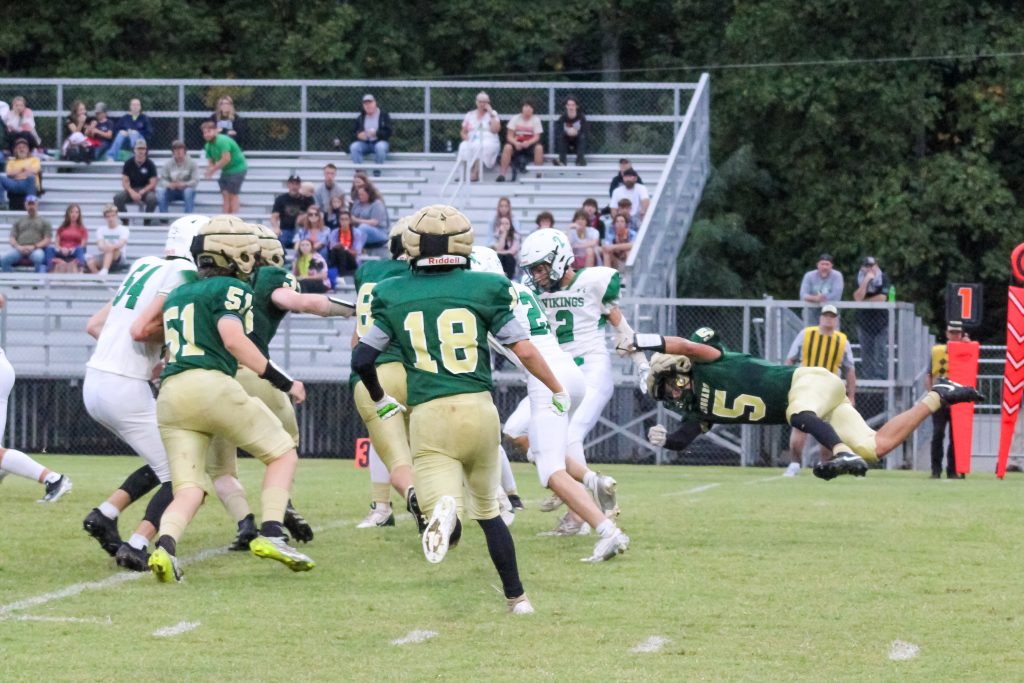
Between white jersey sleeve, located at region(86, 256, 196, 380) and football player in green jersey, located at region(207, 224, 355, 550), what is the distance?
495mm

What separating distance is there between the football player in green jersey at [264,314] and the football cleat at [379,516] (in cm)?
103

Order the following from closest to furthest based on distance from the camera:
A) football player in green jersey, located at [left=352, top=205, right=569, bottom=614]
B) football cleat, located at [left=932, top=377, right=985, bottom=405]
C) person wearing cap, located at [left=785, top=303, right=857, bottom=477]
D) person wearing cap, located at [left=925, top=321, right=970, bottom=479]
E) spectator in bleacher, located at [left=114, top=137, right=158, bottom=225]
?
football player in green jersey, located at [left=352, top=205, right=569, bottom=614] < football cleat, located at [left=932, top=377, right=985, bottom=405] < person wearing cap, located at [left=925, top=321, right=970, bottom=479] < person wearing cap, located at [left=785, top=303, right=857, bottom=477] < spectator in bleacher, located at [left=114, top=137, right=158, bottom=225]

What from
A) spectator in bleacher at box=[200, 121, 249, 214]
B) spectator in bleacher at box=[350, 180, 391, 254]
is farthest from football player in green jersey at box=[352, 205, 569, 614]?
spectator in bleacher at box=[200, 121, 249, 214]

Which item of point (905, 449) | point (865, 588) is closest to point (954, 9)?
point (905, 449)

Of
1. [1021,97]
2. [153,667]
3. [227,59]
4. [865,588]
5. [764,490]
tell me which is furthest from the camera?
[227,59]

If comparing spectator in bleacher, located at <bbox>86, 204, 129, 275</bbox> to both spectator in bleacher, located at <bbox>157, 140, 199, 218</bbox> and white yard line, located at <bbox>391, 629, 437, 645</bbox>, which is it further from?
white yard line, located at <bbox>391, 629, 437, 645</bbox>

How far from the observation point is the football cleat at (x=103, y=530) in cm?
922

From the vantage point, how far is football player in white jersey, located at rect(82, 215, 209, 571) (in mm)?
9125

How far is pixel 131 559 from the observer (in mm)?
8734

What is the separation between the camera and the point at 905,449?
65.9ft

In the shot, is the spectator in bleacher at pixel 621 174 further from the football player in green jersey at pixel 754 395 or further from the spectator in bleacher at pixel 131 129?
the football player in green jersey at pixel 754 395

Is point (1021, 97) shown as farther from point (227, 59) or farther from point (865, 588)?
point (865, 588)

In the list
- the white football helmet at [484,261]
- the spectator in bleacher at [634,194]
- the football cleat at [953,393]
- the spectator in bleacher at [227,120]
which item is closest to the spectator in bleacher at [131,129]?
the spectator in bleacher at [227,120]

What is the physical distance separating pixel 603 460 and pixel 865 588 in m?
11.3
